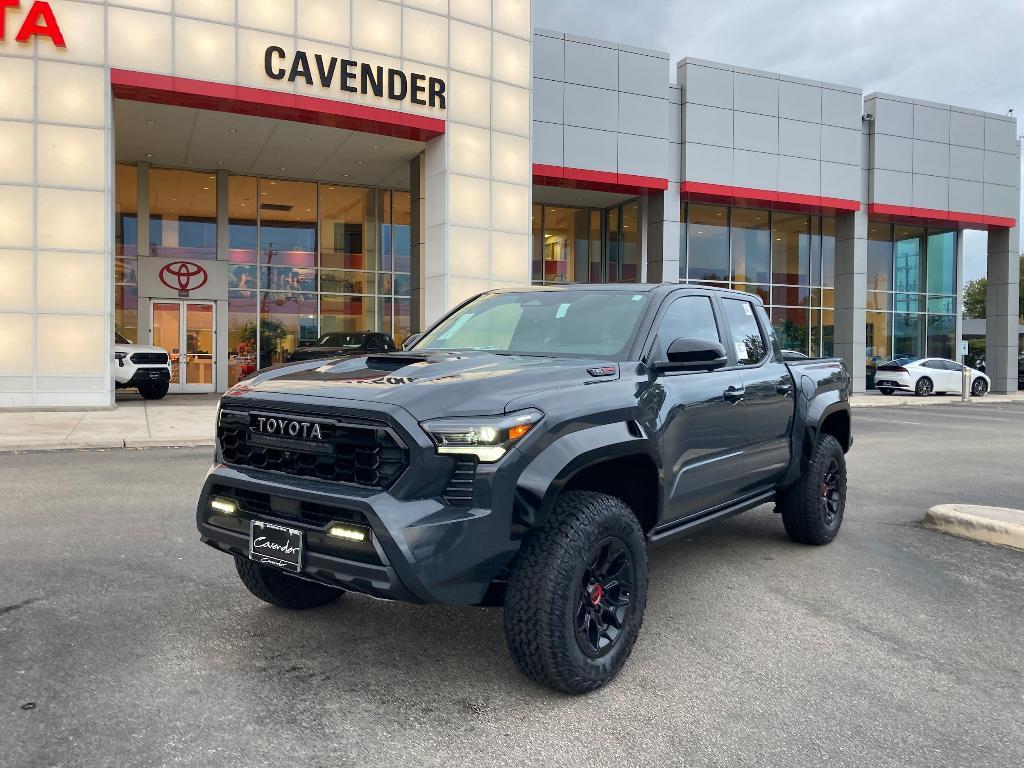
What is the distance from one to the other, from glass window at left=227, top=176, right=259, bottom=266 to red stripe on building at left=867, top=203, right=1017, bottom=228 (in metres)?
21.6

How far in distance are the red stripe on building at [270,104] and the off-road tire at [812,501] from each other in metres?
16.0

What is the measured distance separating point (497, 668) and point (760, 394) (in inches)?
98.6

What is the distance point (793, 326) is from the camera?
3116 cm

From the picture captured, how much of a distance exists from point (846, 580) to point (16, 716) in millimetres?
4569

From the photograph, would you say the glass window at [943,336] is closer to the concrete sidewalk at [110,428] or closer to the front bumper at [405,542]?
the concrete sidewalk at [110,428]

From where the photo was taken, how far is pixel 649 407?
3980 millimetres

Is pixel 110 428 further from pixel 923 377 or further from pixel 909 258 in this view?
pixel 909 258

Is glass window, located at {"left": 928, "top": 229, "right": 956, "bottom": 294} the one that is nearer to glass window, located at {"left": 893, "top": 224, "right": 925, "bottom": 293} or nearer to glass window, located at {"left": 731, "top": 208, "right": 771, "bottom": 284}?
glass window, located at {"left": 893, "top": 224, "right": 925, "bottom": 293}

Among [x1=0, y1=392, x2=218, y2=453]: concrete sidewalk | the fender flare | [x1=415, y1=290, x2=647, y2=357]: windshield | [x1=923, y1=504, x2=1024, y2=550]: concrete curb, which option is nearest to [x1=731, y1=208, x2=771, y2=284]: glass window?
[x1=0, y1=392, x2=218, y2=453]: concrete sidewalk

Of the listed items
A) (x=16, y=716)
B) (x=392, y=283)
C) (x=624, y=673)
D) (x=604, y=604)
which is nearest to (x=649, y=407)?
(x=604, y=604)

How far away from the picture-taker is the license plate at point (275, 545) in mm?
3299

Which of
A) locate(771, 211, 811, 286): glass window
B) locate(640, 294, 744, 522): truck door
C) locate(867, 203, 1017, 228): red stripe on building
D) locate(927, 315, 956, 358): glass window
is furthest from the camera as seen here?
locate(927, 315, 956, 358): glass window

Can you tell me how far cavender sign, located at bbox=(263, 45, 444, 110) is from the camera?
18.4m

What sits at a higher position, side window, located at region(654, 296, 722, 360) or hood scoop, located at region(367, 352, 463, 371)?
side window, located at region(654, 296, 722, 360)
